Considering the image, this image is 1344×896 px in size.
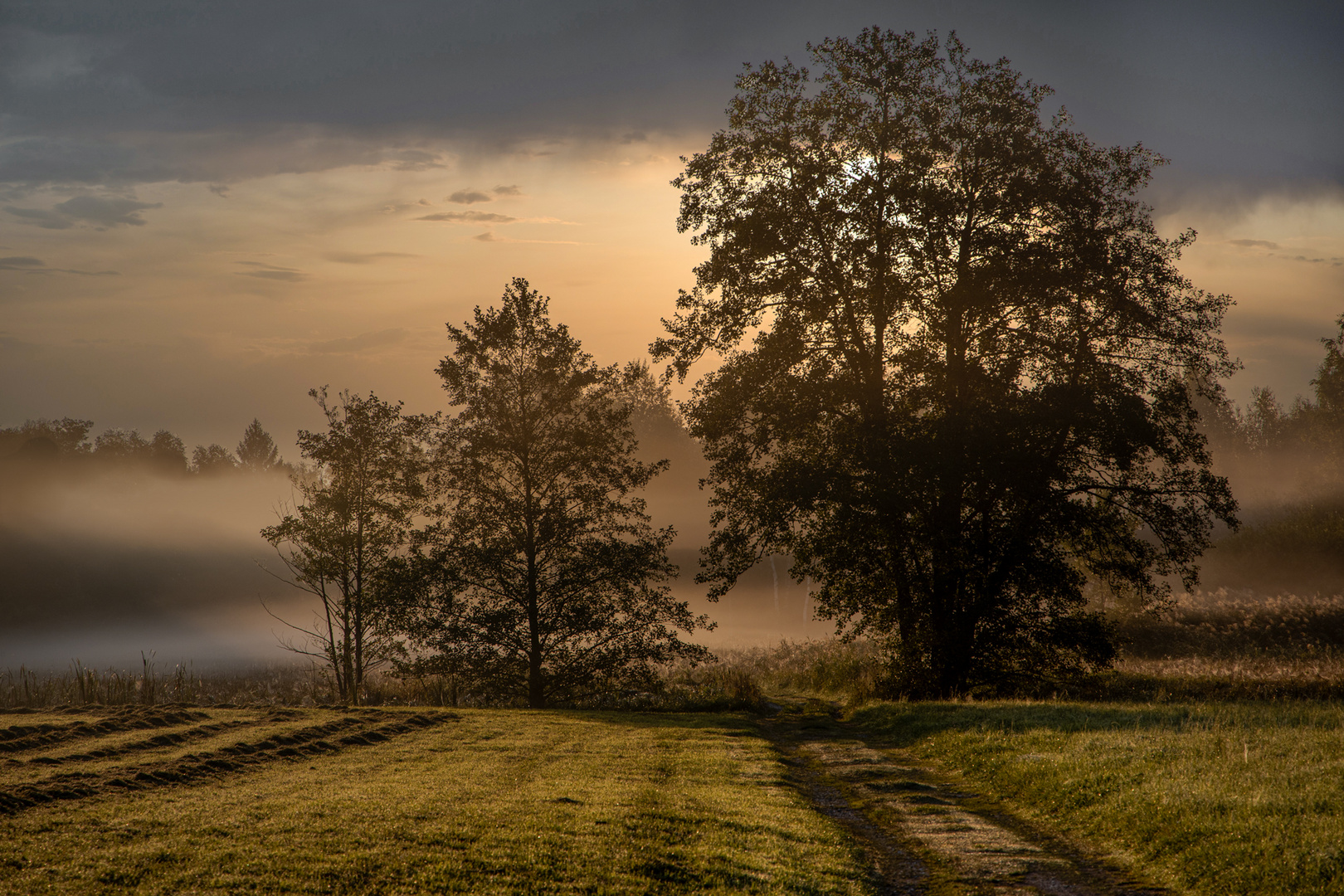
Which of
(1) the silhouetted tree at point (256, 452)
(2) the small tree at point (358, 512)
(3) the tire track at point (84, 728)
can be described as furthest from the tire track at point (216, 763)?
(1) the silhouetted tree at point (256, 452)

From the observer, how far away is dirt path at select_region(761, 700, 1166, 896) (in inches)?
388

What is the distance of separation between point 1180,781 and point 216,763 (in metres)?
16.1

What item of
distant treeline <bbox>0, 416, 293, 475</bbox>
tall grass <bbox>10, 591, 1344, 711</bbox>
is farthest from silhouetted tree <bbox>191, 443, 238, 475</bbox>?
tall grass <bbox>10, 591, 1344, 711</bbox>

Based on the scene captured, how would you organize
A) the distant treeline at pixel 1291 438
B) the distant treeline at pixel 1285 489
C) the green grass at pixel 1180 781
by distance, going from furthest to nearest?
the distant treeline at pixel 1291 438
the distant treeline at pixel 1285 489
the green grass at pixel 1180 781

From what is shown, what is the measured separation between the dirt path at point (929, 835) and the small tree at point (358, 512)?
20188 mm

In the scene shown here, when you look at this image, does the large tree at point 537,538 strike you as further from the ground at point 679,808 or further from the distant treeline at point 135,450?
the distant treeline at point 135,450

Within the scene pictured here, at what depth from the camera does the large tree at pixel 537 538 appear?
30.1m

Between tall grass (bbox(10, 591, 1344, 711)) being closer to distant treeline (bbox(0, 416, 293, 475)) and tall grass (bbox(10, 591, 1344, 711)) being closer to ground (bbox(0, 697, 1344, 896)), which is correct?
ground (bbox(0, 697, 1344, 896))

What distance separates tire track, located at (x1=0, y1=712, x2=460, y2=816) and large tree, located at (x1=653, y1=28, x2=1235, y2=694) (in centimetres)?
1203

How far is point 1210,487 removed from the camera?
976 inches

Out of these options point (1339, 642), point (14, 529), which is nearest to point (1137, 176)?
point (1339, 642)

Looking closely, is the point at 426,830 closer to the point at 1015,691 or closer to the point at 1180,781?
the point at 1180,781

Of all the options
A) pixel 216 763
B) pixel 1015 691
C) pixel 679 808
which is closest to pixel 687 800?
pixel 679 808

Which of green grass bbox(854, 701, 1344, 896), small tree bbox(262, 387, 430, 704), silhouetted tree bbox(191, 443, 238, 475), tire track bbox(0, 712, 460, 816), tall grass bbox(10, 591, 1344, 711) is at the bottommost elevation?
tall grass bbox(10, 591, 1344, 711)
